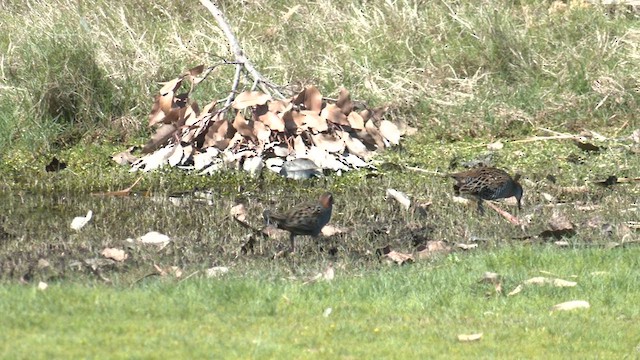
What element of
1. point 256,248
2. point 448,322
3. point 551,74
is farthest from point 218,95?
point 448,322

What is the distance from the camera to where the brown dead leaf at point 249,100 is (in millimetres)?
12773

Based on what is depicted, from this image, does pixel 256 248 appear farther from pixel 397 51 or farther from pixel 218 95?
pixel 397 51

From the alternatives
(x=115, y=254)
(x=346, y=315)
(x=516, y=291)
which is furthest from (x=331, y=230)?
(x=346, y=315)

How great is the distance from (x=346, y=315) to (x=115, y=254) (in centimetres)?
229

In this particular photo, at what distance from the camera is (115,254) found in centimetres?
898

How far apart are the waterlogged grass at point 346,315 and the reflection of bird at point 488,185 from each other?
1.74m

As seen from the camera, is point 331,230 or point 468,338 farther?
point 331,230

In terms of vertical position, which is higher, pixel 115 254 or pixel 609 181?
pixel 115 254

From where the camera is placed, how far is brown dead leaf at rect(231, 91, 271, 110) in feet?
41.9

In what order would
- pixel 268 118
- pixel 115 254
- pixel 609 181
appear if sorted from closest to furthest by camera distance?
1. pixel 115 254
2. pixel 609 181
3. pixel 268 118

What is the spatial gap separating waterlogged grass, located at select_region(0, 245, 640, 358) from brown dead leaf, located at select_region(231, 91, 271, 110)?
165 inches

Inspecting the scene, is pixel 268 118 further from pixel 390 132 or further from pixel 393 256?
pixel 393 256

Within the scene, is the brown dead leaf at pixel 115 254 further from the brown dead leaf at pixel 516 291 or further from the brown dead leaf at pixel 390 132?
the brown dead leaf at pixel 390 132

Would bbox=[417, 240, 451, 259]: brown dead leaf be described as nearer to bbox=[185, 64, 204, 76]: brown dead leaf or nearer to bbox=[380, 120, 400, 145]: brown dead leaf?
bbox=[380, 120, 400, 145]: brown dead leaf
